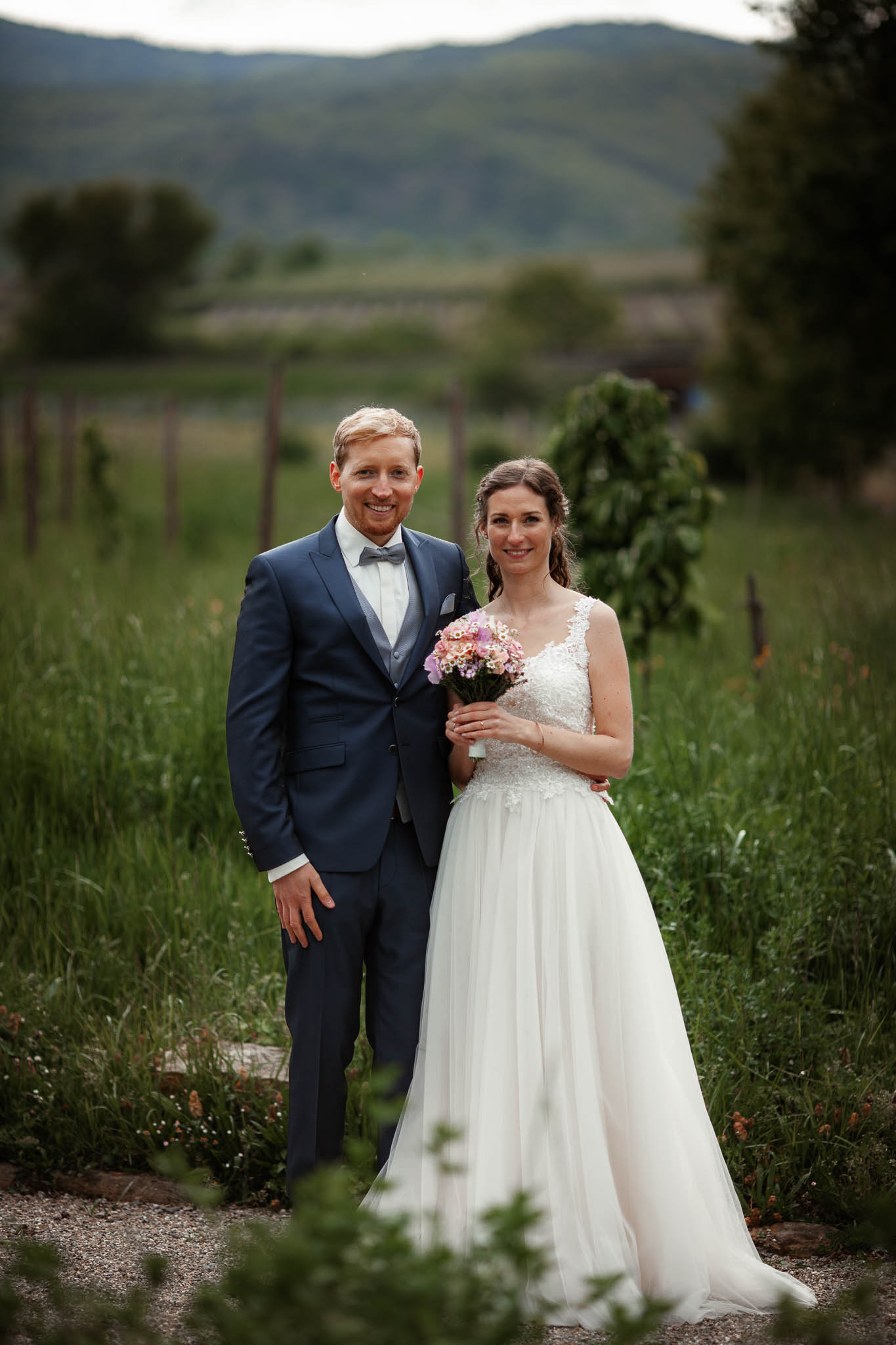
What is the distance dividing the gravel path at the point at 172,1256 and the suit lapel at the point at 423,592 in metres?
1.69

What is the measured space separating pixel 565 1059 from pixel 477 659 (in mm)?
1117

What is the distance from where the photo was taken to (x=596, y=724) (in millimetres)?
→ 3336

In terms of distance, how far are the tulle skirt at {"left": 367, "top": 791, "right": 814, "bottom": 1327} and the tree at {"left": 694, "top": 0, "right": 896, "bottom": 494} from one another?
14.5m

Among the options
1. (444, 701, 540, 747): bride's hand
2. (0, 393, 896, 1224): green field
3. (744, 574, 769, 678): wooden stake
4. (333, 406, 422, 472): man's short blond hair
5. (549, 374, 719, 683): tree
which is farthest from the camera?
(744, 574, 769, 678): wooden stake

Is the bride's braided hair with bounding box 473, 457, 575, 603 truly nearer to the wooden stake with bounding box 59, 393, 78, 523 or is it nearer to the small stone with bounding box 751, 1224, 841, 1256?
the small stone with bounding box 751, 1224, 841, 1256

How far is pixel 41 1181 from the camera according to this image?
3787 mm

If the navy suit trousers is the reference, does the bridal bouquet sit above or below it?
above

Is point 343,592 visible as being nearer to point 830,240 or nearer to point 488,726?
point 488,726

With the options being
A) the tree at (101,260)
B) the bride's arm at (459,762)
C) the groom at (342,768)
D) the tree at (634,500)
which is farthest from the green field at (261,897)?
the tree at (101,260)

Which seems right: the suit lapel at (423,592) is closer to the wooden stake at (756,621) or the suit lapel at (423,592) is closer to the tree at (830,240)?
the wooden stake at (756,621)

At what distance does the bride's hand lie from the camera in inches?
121

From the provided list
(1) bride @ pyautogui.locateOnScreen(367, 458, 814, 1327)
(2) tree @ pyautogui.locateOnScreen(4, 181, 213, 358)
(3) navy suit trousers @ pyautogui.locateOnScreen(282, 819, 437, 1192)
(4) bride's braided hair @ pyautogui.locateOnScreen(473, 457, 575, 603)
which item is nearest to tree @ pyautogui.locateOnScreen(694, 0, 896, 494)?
(4) bride's braided hair @ pyautogui.locateOnScreen(473, 457, 575, 603)

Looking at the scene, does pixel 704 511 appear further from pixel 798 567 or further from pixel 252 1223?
pixel 798 567

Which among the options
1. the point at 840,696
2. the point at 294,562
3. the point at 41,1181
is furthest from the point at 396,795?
the point at 840,696
